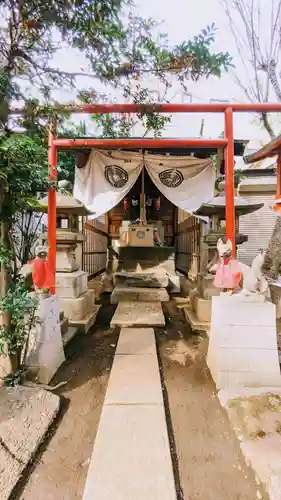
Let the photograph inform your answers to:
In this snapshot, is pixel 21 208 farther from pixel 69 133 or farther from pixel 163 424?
pixel 163 424

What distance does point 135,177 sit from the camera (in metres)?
6.54

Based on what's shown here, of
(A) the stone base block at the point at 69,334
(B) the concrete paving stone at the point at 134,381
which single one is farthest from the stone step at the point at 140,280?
(B) the concrete paving stone at the point at 134,381

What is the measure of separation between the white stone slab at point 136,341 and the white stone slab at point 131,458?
4.97 ft

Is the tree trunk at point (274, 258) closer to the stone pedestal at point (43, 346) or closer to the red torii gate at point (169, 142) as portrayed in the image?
the red torii gate at point (169, 142)

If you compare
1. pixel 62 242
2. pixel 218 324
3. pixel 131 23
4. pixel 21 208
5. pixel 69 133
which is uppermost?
pixel 131 23

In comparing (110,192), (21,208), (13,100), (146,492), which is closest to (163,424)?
(146,492)

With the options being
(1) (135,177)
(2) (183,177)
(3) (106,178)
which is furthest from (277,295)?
(3) (106,178)

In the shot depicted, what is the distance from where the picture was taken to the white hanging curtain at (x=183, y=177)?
647 centimetres

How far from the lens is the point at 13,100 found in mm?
2809

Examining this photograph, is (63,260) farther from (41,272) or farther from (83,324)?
(41,272)

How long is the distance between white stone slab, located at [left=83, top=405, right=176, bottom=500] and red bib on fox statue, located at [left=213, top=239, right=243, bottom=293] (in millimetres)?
1706

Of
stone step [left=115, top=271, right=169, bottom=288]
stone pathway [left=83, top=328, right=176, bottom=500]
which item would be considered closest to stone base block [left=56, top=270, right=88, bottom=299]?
stone pathway [left=83, top=328, right=176, bottom=500]

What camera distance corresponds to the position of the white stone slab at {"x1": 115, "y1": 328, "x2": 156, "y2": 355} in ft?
14.5

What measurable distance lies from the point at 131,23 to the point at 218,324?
3.71 m
